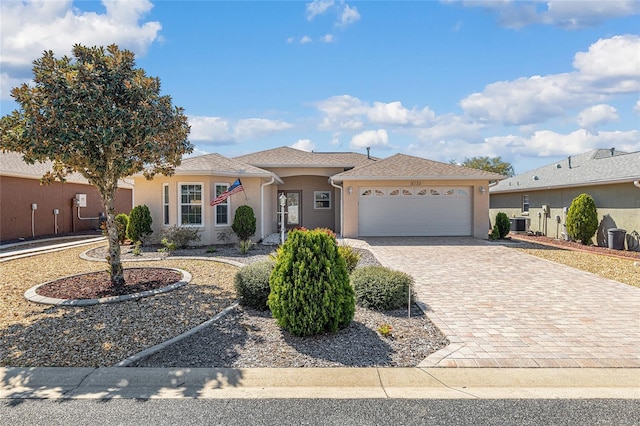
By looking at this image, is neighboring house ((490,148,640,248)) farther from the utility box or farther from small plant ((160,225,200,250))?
the utility box

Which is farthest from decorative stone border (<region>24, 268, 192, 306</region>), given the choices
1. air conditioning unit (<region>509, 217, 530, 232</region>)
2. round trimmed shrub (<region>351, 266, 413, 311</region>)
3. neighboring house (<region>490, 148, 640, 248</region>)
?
air conditioning unit (<region>509, 217, 530, 232</region>)

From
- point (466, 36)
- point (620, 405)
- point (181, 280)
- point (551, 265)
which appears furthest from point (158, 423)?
point (466, 36)

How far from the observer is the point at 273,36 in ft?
38.3

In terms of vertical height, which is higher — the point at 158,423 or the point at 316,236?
the point at 316,236

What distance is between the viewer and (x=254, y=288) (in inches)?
238

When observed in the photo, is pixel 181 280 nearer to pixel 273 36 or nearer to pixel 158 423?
pixel 158 423

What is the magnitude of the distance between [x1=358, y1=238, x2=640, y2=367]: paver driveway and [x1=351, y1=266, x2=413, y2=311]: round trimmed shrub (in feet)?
1.83

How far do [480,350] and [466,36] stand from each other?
35.2ft

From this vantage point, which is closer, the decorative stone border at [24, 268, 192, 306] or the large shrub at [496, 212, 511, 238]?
the decorative stone border at [24, 268, 192, 306]

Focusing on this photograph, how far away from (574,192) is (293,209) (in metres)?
13.7

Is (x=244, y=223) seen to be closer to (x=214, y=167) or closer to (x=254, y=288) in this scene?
(x=214, y=167)

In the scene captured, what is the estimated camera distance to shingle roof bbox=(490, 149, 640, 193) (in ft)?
47.1

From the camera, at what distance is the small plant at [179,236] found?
12641 mm

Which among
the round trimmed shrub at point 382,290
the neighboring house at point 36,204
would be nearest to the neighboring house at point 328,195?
the neighboring house at point 36,204
